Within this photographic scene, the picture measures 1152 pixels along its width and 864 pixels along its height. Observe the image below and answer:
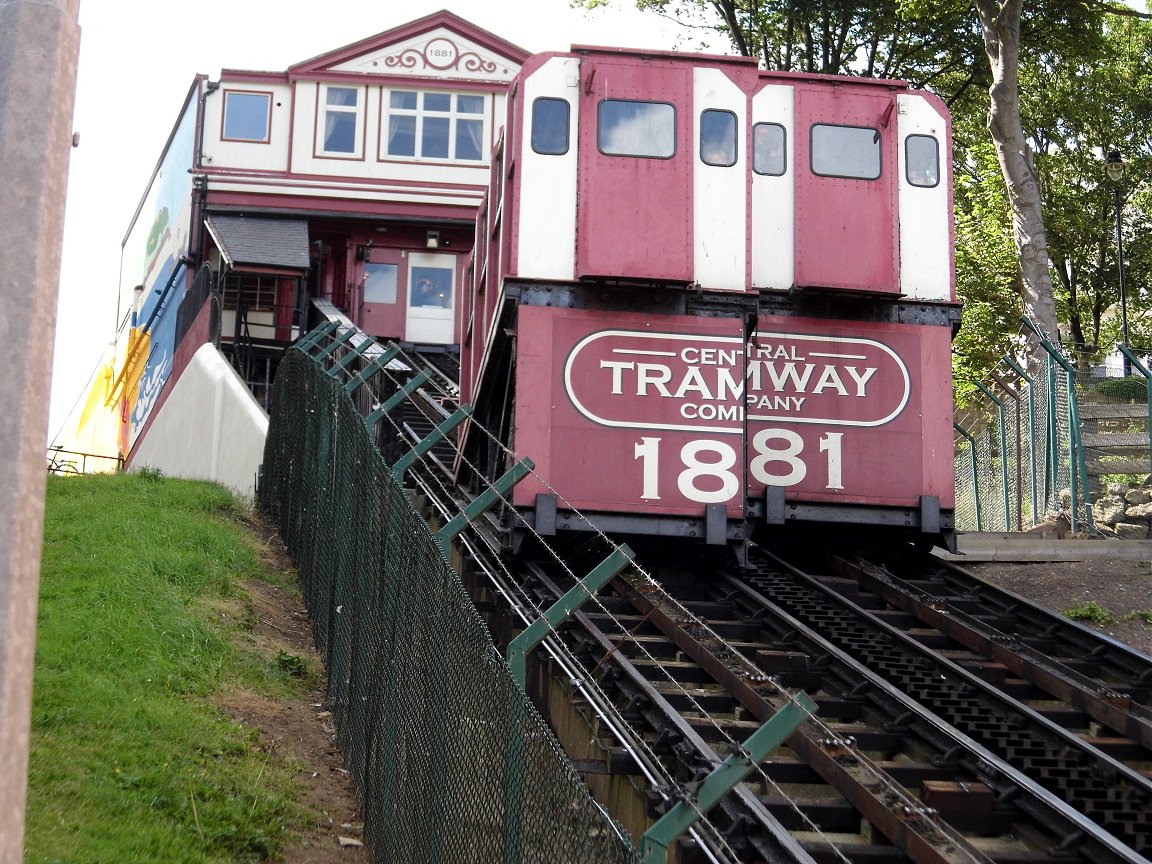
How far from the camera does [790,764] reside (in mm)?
7801

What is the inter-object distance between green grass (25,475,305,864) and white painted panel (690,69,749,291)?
186 inches

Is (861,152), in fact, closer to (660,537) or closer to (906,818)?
(660,537)

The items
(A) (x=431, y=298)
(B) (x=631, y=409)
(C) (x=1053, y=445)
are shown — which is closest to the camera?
(B) (x=631, y=409)

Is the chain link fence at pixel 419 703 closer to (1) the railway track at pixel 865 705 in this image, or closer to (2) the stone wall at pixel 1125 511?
(1) the railway track at pixel 865 705

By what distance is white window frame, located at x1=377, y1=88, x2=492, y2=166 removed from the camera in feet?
101

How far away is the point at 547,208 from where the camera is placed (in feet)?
41.5

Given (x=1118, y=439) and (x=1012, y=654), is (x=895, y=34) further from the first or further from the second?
(x=1012, y=654)

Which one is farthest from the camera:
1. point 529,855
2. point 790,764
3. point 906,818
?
point 790,764

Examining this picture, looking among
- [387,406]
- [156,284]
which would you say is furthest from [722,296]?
[156,284]

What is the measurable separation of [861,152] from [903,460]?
108 inches

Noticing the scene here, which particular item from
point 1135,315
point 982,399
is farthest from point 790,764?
point 1135,315

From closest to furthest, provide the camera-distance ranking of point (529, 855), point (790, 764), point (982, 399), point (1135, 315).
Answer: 1. point (529, 855)
2. point (790, 764)
3. point (982, 399)
4. point (1135, 315)

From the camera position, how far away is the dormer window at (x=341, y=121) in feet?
101

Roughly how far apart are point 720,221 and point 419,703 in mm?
6406
